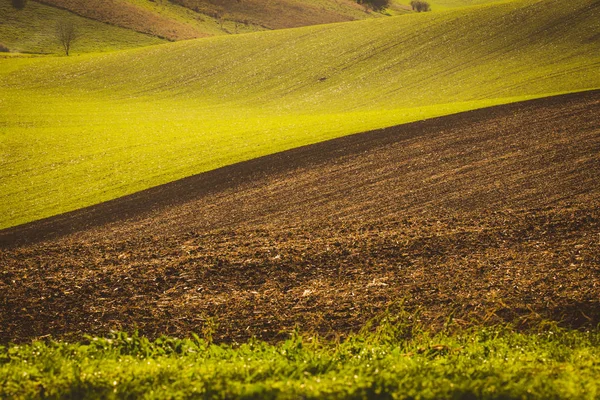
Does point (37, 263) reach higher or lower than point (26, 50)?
lower

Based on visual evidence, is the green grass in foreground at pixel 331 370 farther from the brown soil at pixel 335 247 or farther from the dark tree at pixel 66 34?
the dark tree at pixel 66 34

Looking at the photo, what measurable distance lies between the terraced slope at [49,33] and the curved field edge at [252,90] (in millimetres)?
19605

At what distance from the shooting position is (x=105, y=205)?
21.9m

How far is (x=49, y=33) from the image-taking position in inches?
3900

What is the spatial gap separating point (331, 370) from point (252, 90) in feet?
177

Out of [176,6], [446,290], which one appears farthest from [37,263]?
[176,6]

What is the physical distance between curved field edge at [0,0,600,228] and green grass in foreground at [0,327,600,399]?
50.7 feet

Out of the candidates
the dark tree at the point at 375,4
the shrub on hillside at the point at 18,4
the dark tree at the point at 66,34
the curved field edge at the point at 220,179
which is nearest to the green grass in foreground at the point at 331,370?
the curved field edge at the point at 220,179

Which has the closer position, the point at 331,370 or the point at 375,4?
the point at 331,370

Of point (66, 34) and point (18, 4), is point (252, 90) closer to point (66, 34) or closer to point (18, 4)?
point (66, 34)

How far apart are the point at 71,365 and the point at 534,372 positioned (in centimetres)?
640

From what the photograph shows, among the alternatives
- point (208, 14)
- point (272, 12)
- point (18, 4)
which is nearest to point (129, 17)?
point (18, 4)

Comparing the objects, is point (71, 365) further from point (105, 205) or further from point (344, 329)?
point (105, 205)

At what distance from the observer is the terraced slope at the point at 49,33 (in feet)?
309
